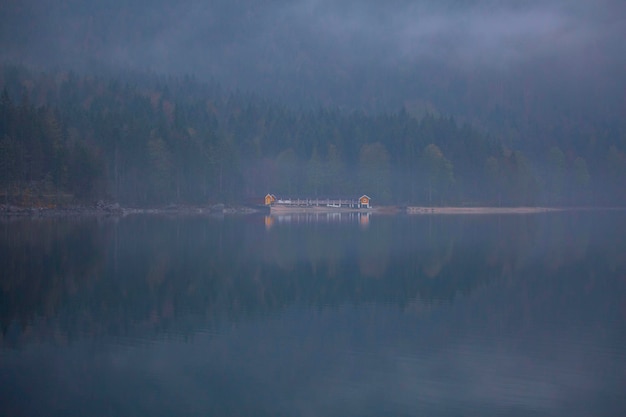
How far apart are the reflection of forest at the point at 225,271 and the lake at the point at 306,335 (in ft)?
0.43

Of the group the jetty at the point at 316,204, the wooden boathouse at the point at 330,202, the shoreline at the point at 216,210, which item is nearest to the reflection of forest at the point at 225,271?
the shoreline at the point at 216,210

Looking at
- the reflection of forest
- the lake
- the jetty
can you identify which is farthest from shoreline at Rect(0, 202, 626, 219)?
the lake

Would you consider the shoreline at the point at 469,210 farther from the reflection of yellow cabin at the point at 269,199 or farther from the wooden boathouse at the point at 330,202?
the reflection of yellow cabin at the point at 269,199

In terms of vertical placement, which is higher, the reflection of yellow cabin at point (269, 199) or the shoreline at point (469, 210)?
the reflection of yellow cabin at point (269, 199)

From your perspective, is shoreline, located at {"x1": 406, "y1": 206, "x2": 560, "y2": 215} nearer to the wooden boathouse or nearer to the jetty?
the wooden boathouse

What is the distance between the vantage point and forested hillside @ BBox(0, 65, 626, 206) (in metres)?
78.8

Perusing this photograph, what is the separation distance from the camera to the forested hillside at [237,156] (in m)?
78.8

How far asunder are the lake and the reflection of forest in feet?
0.43

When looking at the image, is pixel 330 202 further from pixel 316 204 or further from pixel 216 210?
pixel 216 210

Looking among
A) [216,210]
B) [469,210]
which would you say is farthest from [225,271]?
[469,210]

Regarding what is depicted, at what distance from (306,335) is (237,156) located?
9200 centimetres

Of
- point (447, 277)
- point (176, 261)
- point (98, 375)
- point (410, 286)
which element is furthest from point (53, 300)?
point (447, 277)

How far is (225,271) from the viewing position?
99.1ft

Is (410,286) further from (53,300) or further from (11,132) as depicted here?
(11,132)
